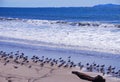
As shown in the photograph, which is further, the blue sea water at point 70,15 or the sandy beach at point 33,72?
the blue sea water at point 70,15

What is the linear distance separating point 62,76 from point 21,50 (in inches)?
308

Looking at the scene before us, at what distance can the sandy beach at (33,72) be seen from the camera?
12.6m

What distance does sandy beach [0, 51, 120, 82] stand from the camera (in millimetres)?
12609

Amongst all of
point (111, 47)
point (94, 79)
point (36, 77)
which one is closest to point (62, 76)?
point (36, 77)

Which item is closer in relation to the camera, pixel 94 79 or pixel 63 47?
pixel 94 79

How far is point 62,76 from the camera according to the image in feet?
43.0

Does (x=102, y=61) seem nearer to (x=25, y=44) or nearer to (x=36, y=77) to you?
(x=36, y=77)

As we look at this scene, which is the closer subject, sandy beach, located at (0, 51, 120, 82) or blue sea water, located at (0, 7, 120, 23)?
sandy beach, located at (0, 51, 120, 82)

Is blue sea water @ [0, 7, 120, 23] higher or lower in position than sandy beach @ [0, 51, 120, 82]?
higher

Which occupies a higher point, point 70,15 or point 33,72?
point 70,15

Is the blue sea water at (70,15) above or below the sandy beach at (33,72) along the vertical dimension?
above

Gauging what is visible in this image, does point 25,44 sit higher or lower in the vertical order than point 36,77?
higher

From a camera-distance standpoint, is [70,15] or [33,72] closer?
[33,72]

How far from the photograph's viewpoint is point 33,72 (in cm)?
1387
